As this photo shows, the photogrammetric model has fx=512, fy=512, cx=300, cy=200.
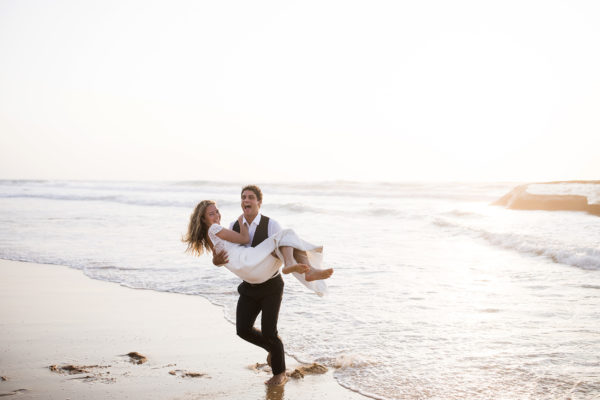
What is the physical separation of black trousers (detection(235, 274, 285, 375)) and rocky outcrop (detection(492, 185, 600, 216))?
17.9 metres

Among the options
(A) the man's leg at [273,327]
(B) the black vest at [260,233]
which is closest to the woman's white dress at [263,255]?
(B) the black vest at [260,233]

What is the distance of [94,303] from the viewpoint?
779 cm

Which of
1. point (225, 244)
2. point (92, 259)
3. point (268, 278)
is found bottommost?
point (92, 259)

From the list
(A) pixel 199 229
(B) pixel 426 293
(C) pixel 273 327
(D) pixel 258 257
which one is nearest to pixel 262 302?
(C) pixel 273 327

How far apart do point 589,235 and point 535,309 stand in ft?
25.6

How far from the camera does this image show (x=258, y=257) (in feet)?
14.5

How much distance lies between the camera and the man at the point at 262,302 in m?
4.67

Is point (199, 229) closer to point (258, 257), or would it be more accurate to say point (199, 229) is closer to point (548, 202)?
point (258, 257)

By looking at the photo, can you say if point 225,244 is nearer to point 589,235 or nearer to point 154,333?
point 154,333

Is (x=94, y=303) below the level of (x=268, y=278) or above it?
below

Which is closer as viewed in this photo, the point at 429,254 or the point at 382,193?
the point at 429,254

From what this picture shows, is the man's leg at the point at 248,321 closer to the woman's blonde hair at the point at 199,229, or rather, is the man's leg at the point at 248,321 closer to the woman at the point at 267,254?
the woman at the point at 267,254

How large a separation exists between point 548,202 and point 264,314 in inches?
791

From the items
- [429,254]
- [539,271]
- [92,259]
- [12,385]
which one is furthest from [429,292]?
[92,259]
